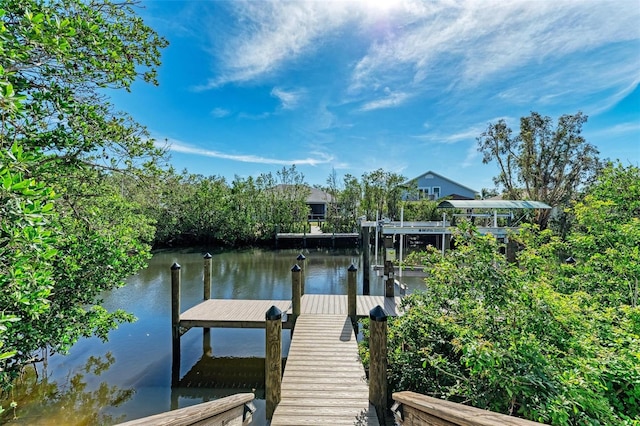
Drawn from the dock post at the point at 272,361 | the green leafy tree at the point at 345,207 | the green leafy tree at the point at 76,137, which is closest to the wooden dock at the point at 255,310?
the green leafy tree at the point at 76,137

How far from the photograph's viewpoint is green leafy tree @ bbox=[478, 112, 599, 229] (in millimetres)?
19203

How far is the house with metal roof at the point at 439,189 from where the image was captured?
95.3 feet

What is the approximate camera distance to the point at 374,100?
14297 mm

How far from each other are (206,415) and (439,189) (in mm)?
30723

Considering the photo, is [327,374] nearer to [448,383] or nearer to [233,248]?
[448,383]

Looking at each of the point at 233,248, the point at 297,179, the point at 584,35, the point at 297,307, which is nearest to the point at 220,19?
the point at 297,307

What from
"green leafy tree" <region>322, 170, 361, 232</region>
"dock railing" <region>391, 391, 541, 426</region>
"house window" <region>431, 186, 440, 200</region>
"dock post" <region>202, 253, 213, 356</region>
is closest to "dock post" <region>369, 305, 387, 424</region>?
"dock railing" <region>391, 391, 541, 426</region>

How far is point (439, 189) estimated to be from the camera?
29391mm

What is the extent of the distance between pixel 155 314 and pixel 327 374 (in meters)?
7.12

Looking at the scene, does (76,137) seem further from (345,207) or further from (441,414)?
(345,207)

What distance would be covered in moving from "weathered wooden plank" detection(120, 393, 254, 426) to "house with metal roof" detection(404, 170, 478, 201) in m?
28.3

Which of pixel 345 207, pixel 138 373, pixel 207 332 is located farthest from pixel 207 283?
pixel 345 207

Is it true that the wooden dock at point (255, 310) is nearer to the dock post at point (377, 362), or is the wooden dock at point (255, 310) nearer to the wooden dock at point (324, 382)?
the wooden dock at point (324, 382)

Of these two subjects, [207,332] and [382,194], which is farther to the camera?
[382,194]
